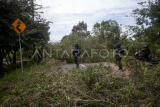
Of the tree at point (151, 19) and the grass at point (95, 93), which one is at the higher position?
the tree at point (151, 19)

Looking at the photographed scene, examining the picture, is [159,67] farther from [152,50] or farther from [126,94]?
[152,50]

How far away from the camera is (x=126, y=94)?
8.75ft

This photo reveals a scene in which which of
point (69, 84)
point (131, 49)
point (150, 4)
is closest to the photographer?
point (69, 84)

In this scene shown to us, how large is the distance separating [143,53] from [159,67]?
178 inches

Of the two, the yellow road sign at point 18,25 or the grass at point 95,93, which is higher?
the yellow road sign at point 18,25

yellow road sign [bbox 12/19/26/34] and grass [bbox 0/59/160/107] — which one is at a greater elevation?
yellow road sign [bbox 12/19/26/34]

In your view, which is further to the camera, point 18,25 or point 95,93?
point 18,25

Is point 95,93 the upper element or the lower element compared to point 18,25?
lower

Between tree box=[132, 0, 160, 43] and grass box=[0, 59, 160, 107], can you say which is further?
tree box=[132, 0, 160, 43]

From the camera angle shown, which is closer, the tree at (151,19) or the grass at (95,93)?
the grass at (95,93)

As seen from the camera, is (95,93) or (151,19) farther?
(151,19)

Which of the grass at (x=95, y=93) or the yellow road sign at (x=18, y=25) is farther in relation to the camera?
the yellow road sign at (x=18, y=25)

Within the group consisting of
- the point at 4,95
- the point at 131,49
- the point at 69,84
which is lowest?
the point at 4,95

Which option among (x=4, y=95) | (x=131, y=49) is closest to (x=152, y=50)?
(x=131, y=49)
